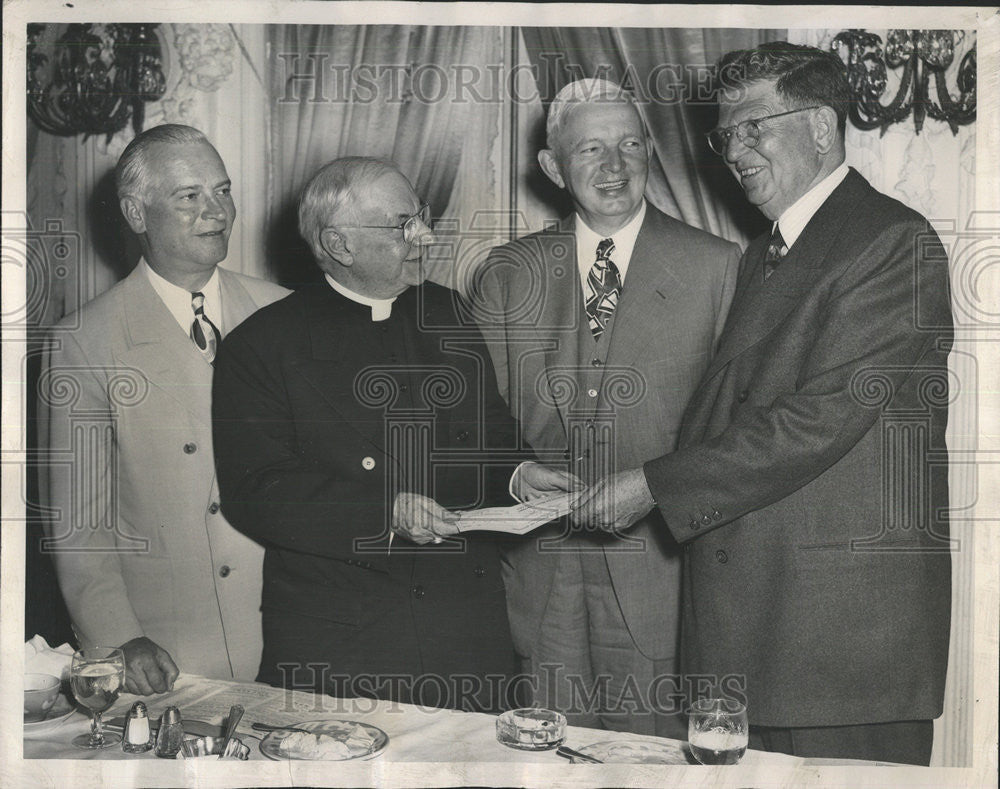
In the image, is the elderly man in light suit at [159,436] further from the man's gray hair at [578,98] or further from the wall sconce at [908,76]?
the wall sconce at [908,76]

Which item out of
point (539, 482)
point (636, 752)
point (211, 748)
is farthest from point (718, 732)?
point (211, 748)

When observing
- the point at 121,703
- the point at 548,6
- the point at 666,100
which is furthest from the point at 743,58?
the point at 121,703

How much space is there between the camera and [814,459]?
279 cm

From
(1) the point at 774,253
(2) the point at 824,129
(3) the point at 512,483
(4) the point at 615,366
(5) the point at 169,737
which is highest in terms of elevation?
(2) the point at 824,129

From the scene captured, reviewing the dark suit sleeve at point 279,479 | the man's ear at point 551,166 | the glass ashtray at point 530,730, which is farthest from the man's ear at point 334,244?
the glass ashtray at point 530,730

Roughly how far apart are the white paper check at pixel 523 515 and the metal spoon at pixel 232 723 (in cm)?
76

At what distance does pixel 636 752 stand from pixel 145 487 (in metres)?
1.50

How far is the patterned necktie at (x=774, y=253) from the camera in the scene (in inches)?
112

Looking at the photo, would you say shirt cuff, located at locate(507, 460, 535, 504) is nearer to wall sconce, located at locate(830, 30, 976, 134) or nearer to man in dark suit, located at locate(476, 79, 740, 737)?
man in dark suit, located at locate(476, 79, 740, 737)

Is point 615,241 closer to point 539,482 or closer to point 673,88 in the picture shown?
point 673,88

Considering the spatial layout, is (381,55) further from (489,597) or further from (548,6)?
(489,597)

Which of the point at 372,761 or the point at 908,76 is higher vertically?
the point at 908,76

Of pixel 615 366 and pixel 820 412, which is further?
pixel 615 366

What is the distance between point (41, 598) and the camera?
2.99 metres
